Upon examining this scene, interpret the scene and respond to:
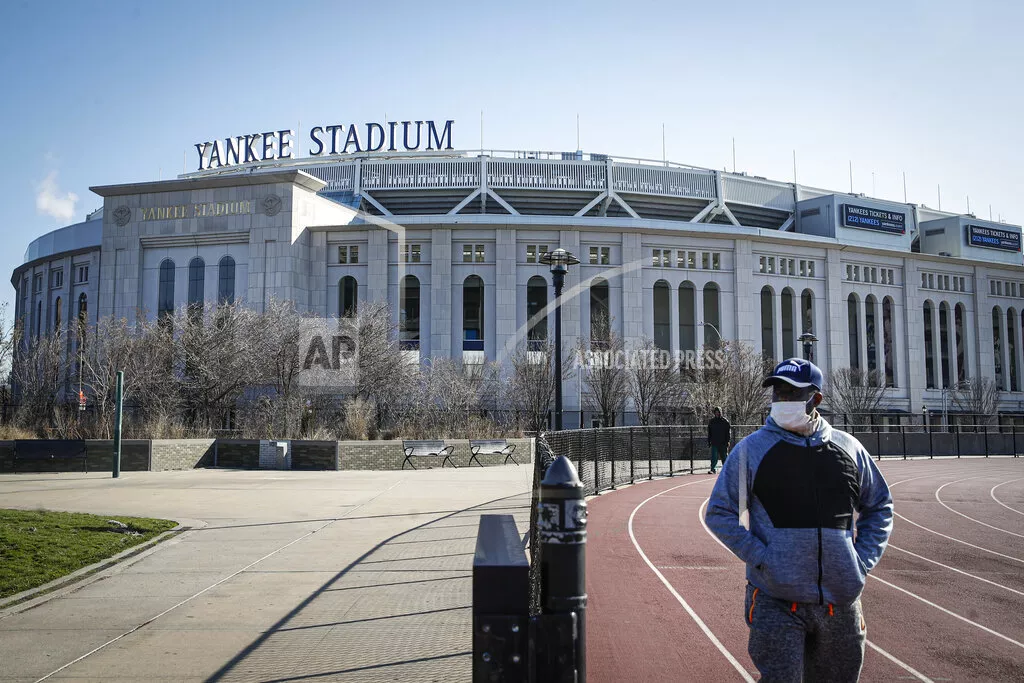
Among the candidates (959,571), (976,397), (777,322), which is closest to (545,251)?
(777,322)

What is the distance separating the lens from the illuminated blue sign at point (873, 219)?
72.6m

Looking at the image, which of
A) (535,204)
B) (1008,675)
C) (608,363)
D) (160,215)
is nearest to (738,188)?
(535,204)

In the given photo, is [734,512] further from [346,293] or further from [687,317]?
[687,317]

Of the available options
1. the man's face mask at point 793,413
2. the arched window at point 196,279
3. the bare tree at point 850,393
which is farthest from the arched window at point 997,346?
the man's face mask at point 793,413

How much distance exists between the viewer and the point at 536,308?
63.6 meters

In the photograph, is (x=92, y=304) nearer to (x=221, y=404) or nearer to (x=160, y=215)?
(x=160, y=215)

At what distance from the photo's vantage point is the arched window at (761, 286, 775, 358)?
224ft

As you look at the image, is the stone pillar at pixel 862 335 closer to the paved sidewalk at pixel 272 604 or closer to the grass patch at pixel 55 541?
the paved sidewalk at pixel 272 604

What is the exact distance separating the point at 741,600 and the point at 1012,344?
286 ft

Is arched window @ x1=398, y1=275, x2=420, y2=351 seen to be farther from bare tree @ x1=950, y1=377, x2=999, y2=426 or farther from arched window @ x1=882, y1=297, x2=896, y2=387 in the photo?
bare tree @ x1=950, y1=377, x2=999, y2=426

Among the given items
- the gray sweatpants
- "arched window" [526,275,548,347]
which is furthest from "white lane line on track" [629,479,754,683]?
"arched window" [526,275,548,347]

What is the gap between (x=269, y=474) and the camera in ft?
78.1

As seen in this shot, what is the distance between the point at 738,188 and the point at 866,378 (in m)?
20.7

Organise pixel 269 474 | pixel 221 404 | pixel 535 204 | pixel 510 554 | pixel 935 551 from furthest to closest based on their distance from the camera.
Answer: pixel 535 204 < pixel 221 404 < pixel 269 474 < pixel 935 551 < pixel 510 554
